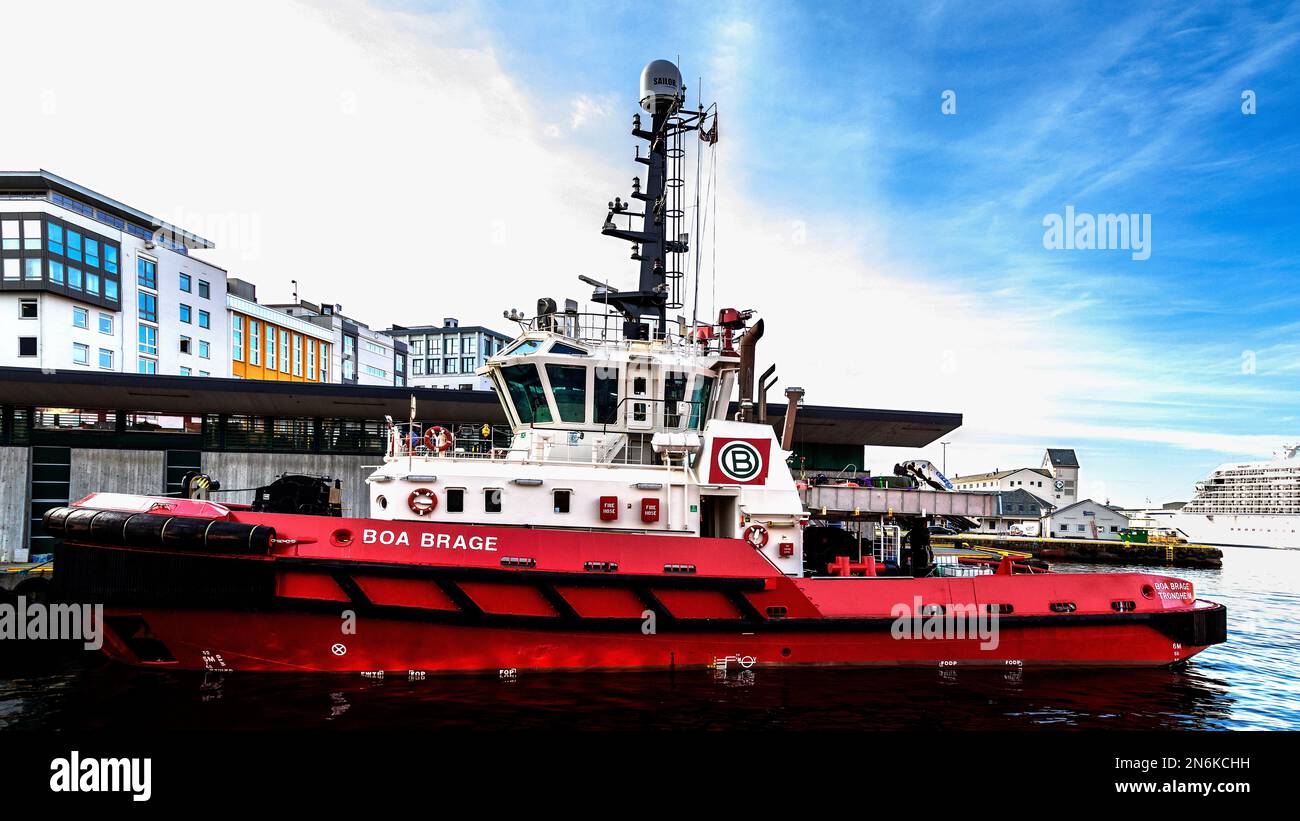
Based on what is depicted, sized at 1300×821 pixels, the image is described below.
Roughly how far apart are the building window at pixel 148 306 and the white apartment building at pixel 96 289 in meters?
0.05

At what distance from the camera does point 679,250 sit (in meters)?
14.4

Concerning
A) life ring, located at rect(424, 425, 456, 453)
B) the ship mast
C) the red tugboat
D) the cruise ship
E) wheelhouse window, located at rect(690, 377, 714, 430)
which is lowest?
the cruise ship

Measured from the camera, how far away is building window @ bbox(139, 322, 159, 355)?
34.9 metres

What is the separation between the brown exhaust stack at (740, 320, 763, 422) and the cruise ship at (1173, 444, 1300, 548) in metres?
83.7

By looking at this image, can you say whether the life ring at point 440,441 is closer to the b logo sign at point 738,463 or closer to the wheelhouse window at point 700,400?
the wheelhouse window at point 700,400

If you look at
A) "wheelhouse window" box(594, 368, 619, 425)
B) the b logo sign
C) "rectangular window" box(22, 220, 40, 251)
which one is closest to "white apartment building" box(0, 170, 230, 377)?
"rectangular window" box(22, 220, 40, 251)

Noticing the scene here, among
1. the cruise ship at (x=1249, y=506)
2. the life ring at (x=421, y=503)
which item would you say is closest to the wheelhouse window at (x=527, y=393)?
the life ring at (x=421, y=503)

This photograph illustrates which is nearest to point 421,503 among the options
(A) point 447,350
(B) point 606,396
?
(B) point 606,396

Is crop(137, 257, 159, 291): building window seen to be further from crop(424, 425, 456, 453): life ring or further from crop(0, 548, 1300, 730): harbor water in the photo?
crop(424, 425, 456, 453): life ring

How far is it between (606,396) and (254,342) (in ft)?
125

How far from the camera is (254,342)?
139 ft
